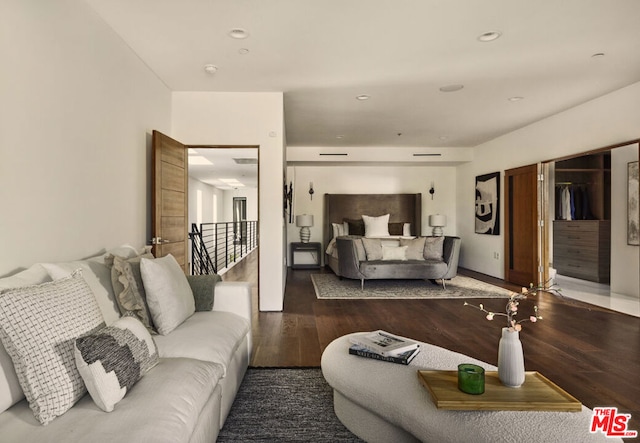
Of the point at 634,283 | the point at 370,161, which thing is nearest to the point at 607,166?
the point at 634,283

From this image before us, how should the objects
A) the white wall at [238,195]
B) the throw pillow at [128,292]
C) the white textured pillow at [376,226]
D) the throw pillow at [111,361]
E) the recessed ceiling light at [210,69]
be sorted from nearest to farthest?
the throw pillow at [111,361] → the throw pillow at [128,292] → the recessed ceiling light at [210,69] → the white textured pillow at [376,226] → the white wall at [238,195]

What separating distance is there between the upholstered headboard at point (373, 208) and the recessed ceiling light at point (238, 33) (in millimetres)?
5285

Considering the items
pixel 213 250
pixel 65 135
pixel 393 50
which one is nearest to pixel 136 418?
pixel 65 135

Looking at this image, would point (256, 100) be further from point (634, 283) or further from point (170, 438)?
point (634, 283)

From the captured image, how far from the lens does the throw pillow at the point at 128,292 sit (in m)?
2.00

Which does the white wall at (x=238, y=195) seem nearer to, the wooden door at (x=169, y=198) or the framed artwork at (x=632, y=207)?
the wooden door at (x=169, y=198)

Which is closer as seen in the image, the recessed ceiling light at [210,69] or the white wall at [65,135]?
the white wall at [65,135]

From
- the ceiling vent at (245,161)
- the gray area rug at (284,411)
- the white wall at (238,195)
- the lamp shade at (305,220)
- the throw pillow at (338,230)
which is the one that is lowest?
the gray area rug at (284,411)

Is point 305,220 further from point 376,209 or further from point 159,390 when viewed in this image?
point 159,390

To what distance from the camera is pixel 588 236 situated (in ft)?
21.1

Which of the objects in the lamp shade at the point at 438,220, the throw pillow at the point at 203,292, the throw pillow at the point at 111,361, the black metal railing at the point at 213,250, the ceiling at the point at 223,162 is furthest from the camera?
the lamp shade at the point at 438,220

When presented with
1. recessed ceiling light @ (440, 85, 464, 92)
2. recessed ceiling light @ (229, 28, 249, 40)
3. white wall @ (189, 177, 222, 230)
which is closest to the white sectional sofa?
recessed ceiling light @ (229, 28, 249, 40)

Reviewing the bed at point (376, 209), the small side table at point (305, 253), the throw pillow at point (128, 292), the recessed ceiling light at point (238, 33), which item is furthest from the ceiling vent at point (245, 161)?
the throw pillow at point (128, 292)

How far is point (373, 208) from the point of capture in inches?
324
